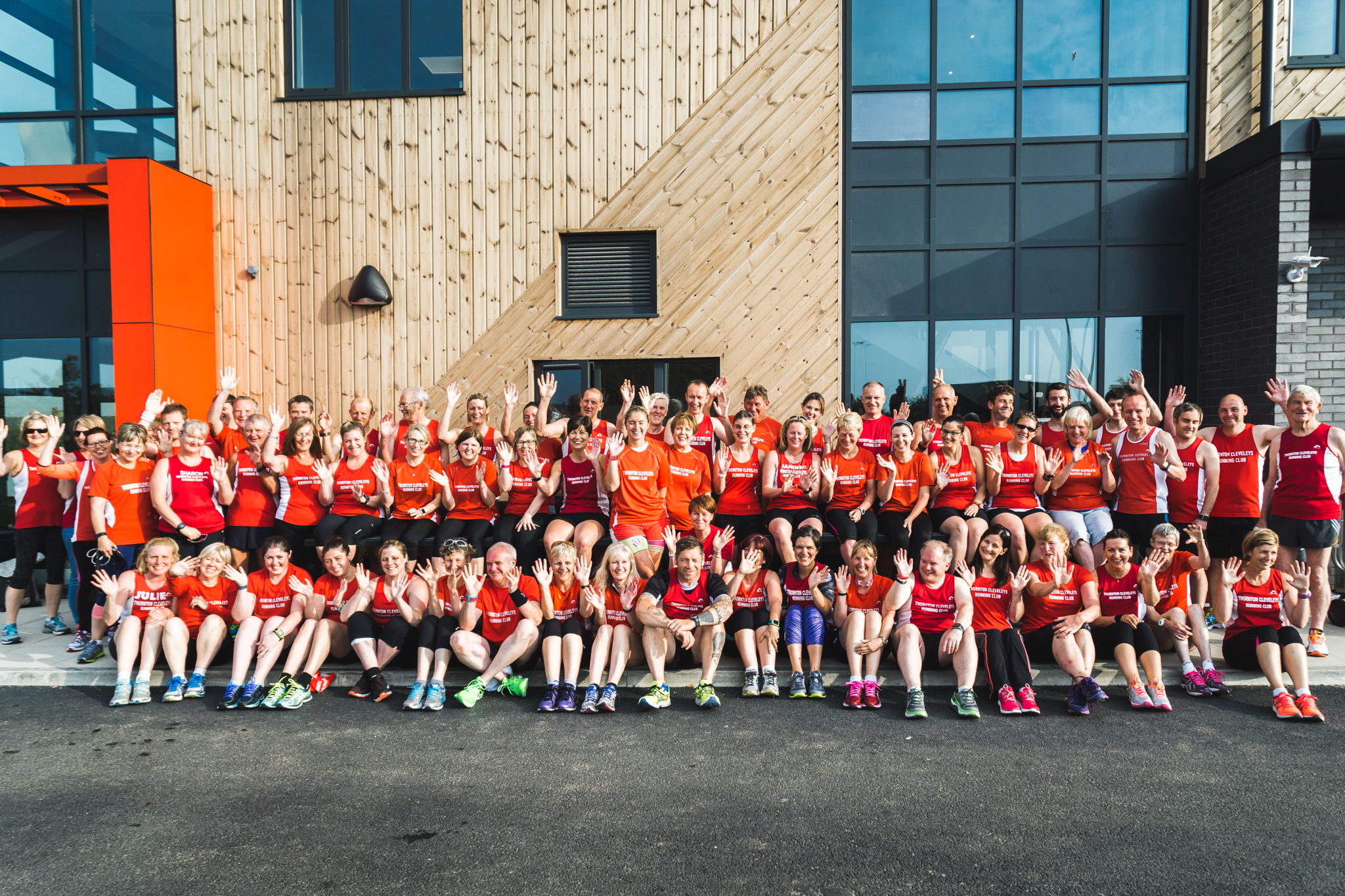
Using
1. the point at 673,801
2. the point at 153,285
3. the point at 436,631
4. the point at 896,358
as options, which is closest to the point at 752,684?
the point at 673,801

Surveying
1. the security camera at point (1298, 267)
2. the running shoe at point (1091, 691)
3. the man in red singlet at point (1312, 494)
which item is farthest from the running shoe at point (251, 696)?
the security camera at point (1298, 267)

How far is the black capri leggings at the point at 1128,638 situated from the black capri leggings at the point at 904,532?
4.81 ft

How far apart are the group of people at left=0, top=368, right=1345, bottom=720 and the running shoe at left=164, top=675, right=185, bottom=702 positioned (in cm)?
3

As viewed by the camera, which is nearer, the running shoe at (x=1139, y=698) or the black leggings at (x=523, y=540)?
the running shoe at (x=1139, y=698)

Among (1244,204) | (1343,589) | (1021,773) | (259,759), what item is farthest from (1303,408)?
(259,759)

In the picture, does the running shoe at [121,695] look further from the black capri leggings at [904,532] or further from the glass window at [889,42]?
the glass window at [889,42]

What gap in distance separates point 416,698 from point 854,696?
10.3 feet

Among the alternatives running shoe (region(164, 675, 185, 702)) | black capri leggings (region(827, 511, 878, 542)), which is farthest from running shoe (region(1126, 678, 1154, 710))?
running shoe (region(164, 675, 185, 702))

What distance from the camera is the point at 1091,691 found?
4.81 m

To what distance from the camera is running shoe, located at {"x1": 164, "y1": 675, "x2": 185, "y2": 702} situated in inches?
206

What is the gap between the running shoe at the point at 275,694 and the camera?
16.7 ft

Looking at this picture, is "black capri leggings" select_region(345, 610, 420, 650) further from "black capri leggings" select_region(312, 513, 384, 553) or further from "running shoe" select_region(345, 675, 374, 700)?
"black capri leggings" select_region(312, 513, 384, 553)

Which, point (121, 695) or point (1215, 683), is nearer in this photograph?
point (1215, 683)

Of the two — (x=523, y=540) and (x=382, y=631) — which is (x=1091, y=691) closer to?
(x=523, y=540)
